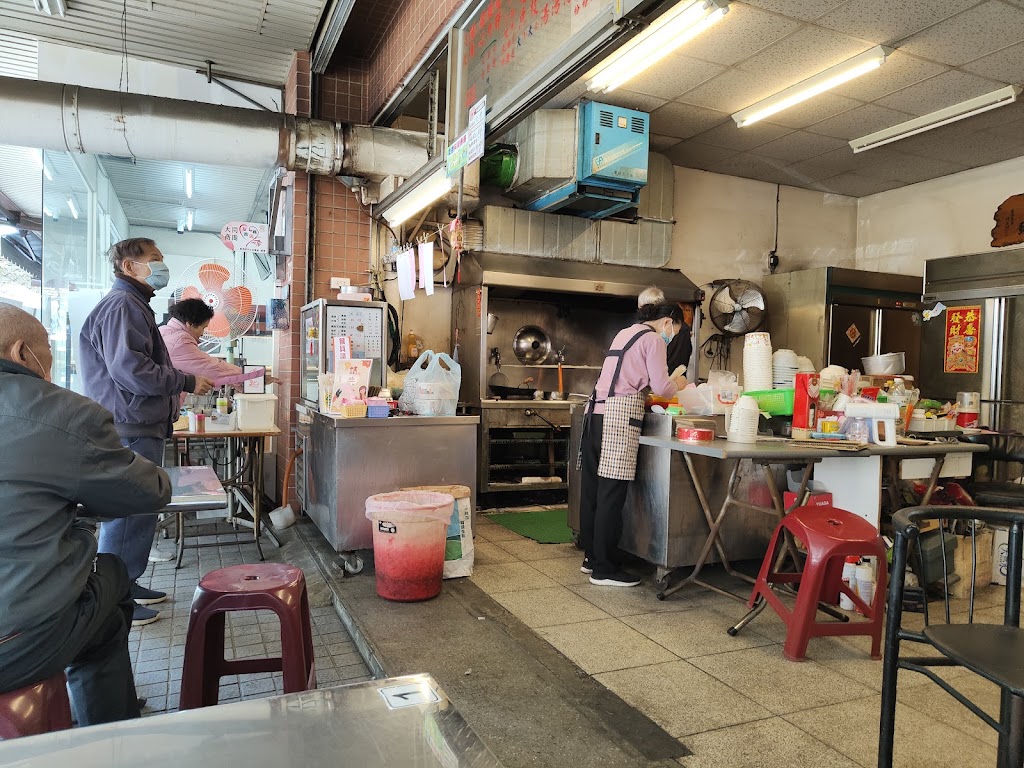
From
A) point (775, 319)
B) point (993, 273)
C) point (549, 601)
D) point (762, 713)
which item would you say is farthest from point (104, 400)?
point (993, 273)

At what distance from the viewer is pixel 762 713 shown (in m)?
2.71

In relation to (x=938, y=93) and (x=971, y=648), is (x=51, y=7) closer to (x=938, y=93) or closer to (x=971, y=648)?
(x=971, y=648)

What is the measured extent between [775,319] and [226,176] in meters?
7.56

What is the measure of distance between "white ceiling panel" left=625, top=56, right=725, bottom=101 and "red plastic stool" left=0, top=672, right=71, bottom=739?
5.29 m

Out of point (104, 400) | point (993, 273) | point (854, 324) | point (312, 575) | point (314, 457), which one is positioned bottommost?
point (312, 575)

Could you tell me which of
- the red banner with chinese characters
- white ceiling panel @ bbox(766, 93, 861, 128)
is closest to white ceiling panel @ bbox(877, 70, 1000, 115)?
white ceiling panel @ bbox(766, 93, 861, 128)

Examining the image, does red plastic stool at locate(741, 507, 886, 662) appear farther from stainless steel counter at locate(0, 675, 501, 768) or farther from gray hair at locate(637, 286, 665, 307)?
stainless steel counter at locate(0, 675, 501, 768)

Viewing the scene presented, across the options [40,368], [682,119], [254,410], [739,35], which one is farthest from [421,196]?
[40,368]

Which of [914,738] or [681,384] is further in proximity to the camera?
[681,384]

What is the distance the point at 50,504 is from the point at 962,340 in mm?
8232

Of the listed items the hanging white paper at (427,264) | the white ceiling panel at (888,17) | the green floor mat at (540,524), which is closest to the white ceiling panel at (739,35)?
the white ceiling panel at (888,17)

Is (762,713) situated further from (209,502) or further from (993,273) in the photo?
(993,273)

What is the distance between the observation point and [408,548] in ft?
12.4

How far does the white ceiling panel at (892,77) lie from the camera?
5164mm
